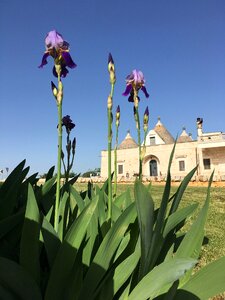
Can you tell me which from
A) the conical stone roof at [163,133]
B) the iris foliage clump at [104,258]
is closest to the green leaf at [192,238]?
the iris foliage clump at [104,258]

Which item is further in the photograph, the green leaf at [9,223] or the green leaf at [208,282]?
the green leaf at [9,223]

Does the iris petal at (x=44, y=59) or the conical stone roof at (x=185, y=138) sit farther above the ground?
the conical stone roof at (x=185, y=138)

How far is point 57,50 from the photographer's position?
1487 mm

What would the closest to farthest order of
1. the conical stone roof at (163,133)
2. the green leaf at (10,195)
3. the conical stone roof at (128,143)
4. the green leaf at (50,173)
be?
the green leaf at (10,195) < the green leaf at (50,173) < the conical stone roof at (163,133) < the conical stone roof at (128,143)

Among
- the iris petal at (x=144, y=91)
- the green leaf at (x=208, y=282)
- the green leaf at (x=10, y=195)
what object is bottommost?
the green leaf at (x=208, y=282)

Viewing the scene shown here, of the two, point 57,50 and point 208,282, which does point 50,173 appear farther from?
point 208,282

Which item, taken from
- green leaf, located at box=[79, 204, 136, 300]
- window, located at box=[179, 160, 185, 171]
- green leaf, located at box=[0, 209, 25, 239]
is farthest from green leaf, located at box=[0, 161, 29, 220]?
window, located at box=[179, 160, 185, 171]

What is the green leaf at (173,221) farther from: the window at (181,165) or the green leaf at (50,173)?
the window at (181,165)

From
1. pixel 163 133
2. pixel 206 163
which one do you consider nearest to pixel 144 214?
pixel 206 163

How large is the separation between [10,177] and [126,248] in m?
1.10

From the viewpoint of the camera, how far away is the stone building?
30.7 m

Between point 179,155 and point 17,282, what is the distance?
31217 mm

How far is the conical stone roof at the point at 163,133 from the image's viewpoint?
110 ft

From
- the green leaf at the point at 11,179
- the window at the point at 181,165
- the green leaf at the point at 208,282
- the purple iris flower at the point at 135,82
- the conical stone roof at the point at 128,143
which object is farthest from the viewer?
the conical stone roof at the point at 128,143
